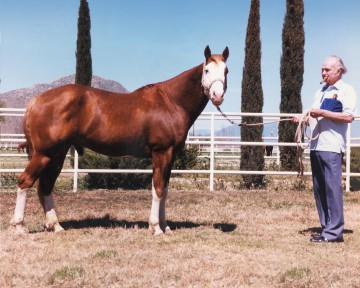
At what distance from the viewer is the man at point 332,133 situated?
5.26m

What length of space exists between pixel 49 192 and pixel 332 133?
357 centimetres

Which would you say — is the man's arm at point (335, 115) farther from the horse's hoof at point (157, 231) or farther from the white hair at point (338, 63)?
the horse's hoof at point (157, 231)

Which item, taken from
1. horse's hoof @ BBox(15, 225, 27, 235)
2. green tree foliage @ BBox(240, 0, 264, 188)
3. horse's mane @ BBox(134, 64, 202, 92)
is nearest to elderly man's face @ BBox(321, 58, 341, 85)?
horse's mane @ BBox(134, 64, 202, 92)

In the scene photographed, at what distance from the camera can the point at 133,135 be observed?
18.1 feet

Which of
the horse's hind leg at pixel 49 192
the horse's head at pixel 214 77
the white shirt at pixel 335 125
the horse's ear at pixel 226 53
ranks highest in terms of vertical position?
the horse's ear at pixel 226 53

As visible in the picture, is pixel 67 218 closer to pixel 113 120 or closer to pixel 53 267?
pixel 113 120

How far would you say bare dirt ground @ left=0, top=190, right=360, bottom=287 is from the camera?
3.78 m

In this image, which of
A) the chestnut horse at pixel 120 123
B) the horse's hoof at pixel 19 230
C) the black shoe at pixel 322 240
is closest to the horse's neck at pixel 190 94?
Answer: the chestnut horse at pixel 120 123

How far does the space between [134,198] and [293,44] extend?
31.3ft

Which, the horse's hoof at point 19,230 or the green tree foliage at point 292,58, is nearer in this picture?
the horse's hoof at point 19,230

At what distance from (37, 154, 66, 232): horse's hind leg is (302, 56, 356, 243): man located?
3.16m

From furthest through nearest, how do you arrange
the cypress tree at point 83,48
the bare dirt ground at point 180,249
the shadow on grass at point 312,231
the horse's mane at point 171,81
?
the cypress tree at point 83,48
the shadow on grass at point 312,231
the horse's mane at point 171,81
the bare dirt ground at point 180,249

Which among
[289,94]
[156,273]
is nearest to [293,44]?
[289,94]

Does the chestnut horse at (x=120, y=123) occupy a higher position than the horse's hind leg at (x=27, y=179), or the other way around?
the chestnut horse at (x=120, y=123)
